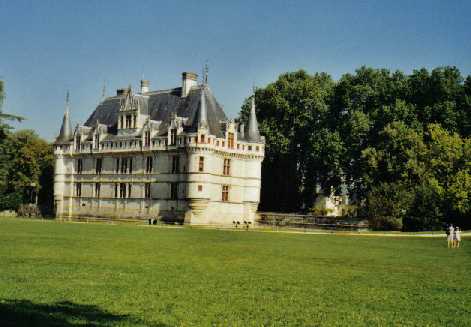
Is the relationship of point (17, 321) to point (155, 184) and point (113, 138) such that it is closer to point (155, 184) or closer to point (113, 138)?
point (155, 184)

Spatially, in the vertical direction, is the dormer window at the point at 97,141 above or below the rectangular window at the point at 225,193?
above

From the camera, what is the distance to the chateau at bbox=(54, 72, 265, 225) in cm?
5625

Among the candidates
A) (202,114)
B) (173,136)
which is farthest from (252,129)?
(173,136)

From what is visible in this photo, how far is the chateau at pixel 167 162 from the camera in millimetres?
56250

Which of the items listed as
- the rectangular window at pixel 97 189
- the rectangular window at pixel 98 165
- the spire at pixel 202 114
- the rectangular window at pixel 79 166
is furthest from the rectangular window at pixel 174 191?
the rectangular window at pixel 79 166

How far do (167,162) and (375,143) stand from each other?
60.6ft

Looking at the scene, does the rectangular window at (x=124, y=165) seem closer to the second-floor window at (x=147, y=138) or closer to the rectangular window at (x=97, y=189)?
the second-floor window at (x=147, y=138)

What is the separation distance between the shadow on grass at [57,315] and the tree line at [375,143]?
41.6 meters

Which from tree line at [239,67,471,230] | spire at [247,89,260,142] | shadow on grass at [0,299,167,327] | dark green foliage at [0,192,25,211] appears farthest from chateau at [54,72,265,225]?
shadow on grass at [0,299,167,327]

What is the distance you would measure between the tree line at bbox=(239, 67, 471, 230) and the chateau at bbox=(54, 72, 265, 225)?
6132 mm

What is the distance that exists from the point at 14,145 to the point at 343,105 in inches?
1430

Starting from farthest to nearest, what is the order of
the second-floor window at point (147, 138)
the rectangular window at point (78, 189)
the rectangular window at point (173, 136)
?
the rectangular window at point (78, 189), the second-floor window at point (147, 138), the rectangular window at point (173, 136)

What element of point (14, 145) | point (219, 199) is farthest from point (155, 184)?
point (14, 145)

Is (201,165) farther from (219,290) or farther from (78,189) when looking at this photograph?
(219,290)
